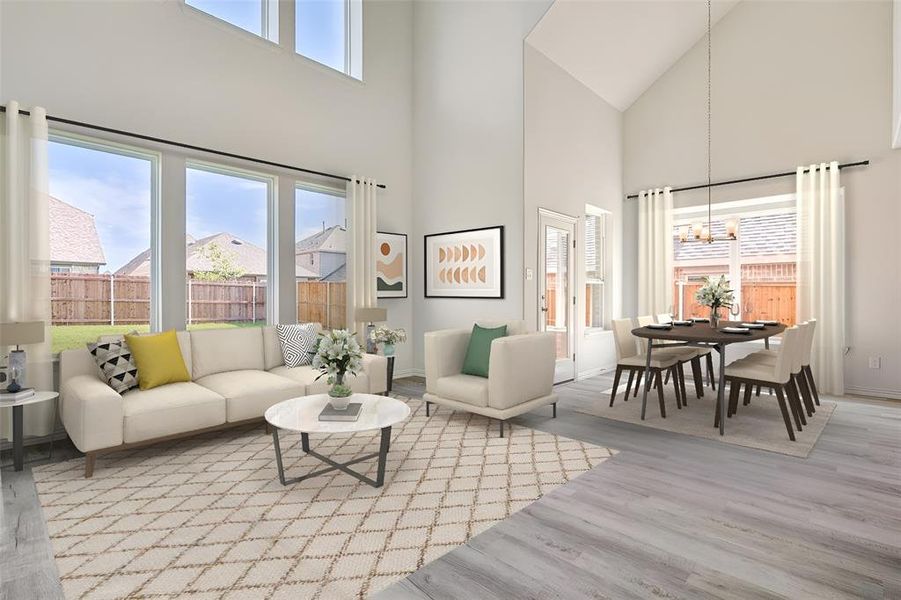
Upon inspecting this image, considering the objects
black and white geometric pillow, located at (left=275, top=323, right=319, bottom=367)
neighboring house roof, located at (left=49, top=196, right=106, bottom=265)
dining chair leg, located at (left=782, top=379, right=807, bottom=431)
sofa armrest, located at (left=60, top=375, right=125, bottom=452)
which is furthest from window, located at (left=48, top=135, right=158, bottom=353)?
dining chair leg, located at (left=782, top=379, right=807, bottom=431)

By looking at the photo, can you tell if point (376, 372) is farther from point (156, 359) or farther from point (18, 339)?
point (18, 339)

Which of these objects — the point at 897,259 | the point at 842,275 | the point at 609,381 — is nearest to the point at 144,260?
the point at 609,381

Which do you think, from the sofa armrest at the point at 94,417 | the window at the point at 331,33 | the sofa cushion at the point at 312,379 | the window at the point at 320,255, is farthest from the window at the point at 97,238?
the window at the point at 331,33

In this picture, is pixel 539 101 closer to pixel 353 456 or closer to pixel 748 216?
pixel 748 216

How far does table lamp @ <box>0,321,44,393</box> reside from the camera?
3062 mm

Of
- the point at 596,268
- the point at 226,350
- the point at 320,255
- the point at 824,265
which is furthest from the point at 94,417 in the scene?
the point at 824,265

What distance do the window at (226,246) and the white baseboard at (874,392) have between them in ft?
20.8

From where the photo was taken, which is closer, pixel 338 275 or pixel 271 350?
pixel 271 350

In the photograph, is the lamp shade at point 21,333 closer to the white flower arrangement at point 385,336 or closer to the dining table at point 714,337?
the white flower arrangement at point 385,336

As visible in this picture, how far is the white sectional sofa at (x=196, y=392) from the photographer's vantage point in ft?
9.70

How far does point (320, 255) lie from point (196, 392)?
93.2 inches

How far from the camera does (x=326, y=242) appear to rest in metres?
5.54

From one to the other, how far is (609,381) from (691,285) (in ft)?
6.15

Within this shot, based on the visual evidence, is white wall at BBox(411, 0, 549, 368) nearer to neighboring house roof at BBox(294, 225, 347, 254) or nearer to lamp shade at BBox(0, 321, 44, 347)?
neighboring house roof at BBox(294, 225, 347, 254)
